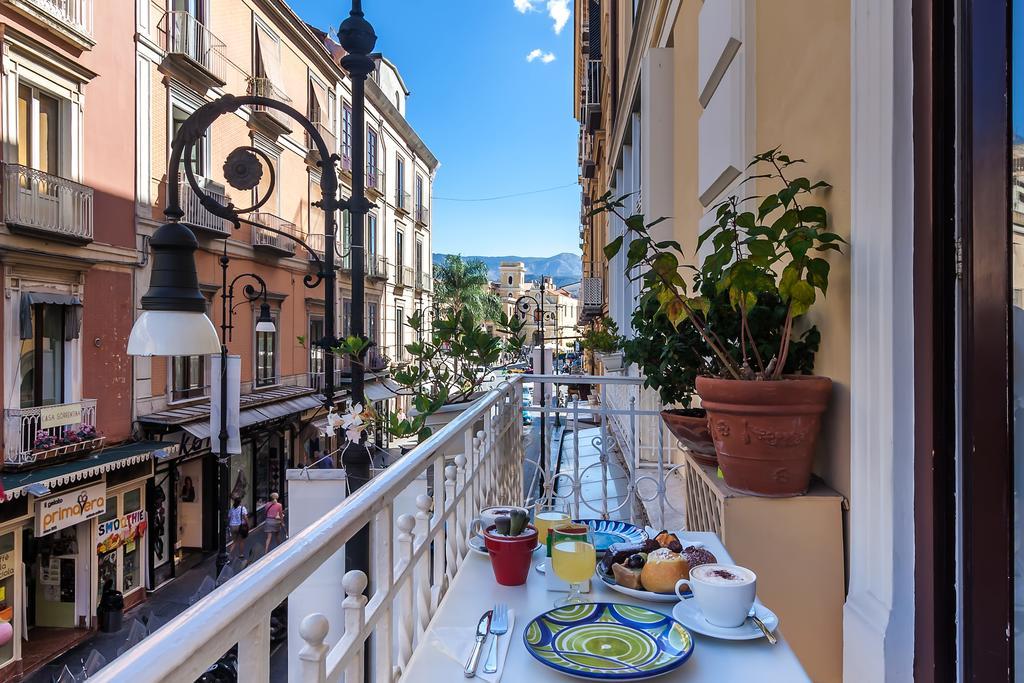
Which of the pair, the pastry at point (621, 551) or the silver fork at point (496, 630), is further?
the pastry at point (621, 551)

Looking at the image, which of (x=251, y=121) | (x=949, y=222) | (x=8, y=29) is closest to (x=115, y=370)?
(x=8, y=29)

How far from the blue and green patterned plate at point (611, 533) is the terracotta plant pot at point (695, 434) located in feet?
2.34

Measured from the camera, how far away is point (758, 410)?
1.99 meters

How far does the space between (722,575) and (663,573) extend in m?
0.16

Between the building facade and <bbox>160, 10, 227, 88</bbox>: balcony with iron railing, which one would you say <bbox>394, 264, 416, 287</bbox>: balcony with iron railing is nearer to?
<bbox>160, 10, 227, 88</bbox>: balcony with iron railing

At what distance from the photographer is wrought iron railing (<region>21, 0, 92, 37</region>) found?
9.52 metres

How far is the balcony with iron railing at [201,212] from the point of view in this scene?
42.7ft

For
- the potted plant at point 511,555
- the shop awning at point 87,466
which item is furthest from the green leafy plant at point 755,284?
the shop awning at point 87,466

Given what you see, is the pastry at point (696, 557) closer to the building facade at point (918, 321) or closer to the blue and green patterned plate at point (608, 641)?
the blue and green patterned plate at point (608, 641)

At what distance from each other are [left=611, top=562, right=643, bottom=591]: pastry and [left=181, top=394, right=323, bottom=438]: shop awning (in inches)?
501

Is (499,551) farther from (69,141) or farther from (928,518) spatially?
(69,141)

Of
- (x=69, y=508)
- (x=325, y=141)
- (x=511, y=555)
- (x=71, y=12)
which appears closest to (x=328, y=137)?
(x=325, y=141)

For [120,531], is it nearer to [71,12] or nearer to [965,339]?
[71,12]

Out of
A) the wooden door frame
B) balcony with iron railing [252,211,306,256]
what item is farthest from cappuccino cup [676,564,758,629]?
balcony with iron railing [252,211,306,256]
